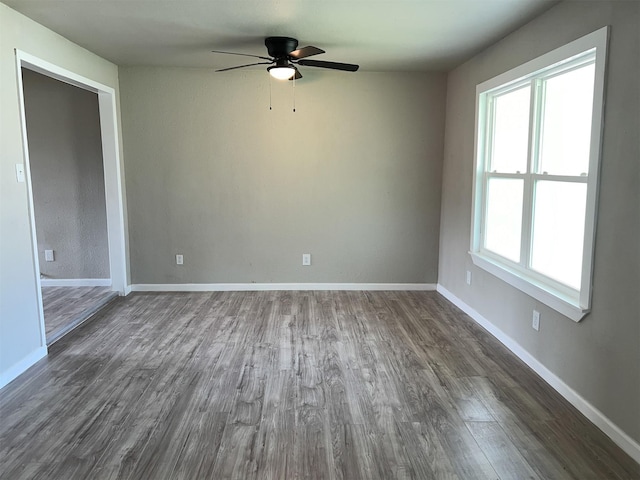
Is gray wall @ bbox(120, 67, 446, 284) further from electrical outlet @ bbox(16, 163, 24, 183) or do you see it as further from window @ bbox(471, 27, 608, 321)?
electrical outlet @ bbox(16, 163, 24, 183)

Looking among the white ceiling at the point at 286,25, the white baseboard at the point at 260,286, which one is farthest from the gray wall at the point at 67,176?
the white ceiling at the point at 286,25

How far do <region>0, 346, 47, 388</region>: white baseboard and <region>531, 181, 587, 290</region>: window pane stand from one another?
12.0 feet

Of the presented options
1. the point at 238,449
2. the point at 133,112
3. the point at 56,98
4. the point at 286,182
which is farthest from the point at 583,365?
the point at 56,98

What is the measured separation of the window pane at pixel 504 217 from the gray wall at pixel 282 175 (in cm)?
117

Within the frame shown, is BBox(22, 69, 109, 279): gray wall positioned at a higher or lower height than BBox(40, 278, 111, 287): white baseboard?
higher

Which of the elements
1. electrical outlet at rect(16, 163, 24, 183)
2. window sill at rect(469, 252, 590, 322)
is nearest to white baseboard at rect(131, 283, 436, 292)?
window sill at rect(469, 252, 590, 322)

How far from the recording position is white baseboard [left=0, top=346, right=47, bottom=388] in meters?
2.80

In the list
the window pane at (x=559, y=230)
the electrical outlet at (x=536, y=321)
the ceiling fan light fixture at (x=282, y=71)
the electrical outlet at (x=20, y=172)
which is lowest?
the electrical outlet at (x=536, y=321)

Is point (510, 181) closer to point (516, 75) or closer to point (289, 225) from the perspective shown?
point (516, 75)

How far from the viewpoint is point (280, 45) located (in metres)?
3.50

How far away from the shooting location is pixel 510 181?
357cm

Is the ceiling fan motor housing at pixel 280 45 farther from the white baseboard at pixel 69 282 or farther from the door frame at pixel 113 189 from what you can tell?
the white baseboard at pixel 69 282

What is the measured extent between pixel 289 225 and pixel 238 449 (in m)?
3.12

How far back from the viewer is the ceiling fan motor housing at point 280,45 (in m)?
3.46
